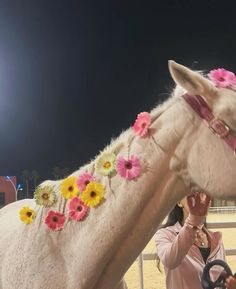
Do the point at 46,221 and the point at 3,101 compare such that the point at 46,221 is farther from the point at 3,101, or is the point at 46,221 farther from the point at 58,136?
the point at 58,136

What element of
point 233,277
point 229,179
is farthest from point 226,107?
point 233,277

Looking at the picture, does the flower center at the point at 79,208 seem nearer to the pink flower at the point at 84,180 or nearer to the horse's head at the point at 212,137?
the pink flower at the point at 84,180

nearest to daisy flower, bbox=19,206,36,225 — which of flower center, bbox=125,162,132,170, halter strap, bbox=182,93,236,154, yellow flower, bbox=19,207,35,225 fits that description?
yellow flower, bbox=19,207,35,225

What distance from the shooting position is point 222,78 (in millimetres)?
1589

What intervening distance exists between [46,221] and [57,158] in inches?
2035

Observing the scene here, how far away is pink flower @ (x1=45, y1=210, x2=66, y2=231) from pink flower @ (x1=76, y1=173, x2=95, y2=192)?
0.13 m

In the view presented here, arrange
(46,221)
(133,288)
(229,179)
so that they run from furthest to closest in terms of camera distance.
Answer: (133,288)
(46,221)
(229,179)

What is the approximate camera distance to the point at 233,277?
6.44 feet

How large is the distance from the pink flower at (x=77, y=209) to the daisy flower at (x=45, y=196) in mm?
106

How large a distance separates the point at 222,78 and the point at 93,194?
2.15ft

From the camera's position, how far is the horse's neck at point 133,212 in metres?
1.56

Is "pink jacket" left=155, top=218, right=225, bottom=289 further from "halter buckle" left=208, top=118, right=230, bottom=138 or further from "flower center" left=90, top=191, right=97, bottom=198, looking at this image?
"halter buckle" left=208, top=118, right=230, bottom=138

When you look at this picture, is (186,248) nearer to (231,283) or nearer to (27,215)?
(231,283)

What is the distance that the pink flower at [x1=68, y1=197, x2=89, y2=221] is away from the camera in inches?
64.2
